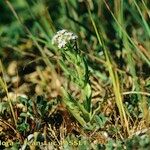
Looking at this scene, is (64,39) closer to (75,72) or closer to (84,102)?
(75,72)

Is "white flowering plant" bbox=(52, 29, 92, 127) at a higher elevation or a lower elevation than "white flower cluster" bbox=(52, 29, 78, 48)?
lower

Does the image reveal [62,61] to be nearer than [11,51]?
Yes

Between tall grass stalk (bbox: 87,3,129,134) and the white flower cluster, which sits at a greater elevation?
the white flower cluster

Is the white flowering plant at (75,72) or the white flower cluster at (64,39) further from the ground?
the white flower cluster at (64,39)

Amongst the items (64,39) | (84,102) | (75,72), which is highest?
(64,39)

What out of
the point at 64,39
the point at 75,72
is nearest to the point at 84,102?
the point at 75,72

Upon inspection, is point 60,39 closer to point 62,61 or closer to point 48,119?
point 62,61

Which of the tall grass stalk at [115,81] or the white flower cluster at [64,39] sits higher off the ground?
the white flower cluster at [64,39]

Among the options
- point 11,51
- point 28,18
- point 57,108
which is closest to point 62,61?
point 57,108
